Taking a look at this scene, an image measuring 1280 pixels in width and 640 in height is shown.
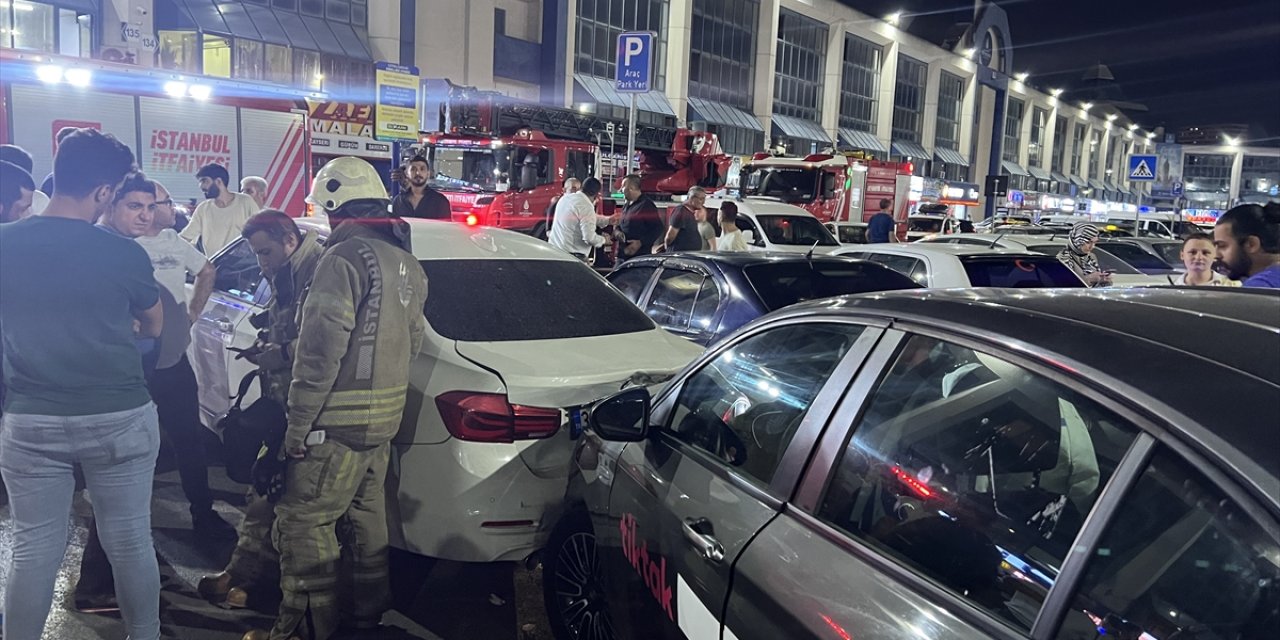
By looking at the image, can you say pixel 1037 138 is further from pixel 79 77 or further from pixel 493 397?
pixel 493 397

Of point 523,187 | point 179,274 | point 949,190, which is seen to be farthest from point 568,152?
point 949,190

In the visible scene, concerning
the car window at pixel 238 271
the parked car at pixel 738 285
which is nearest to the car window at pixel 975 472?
the parked car at pixel 738 285

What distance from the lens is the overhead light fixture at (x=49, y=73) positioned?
38.3 feet

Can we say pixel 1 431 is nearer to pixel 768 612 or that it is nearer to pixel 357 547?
pixel 357 547

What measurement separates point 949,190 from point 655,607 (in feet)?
123

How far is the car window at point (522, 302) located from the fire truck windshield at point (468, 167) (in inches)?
510

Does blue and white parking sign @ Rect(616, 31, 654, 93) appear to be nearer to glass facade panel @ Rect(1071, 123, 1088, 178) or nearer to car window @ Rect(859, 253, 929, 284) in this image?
car window @ Rect(859, 253, 929, 284)

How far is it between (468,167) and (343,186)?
14587mm

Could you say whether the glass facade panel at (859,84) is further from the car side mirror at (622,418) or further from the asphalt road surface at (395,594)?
the car side mirror at (622,418)

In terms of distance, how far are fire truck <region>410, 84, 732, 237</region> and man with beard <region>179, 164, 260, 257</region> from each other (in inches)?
359

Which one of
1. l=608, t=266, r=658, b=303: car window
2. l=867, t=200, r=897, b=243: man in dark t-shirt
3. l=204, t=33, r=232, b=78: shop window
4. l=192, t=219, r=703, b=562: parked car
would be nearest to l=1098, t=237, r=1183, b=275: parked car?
l=867, t=200, r=897, b=243: man in dark t-shirt

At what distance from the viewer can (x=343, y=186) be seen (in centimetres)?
359

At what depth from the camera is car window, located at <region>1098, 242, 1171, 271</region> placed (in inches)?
552

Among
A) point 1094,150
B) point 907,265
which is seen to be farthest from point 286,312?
point 1094,150
